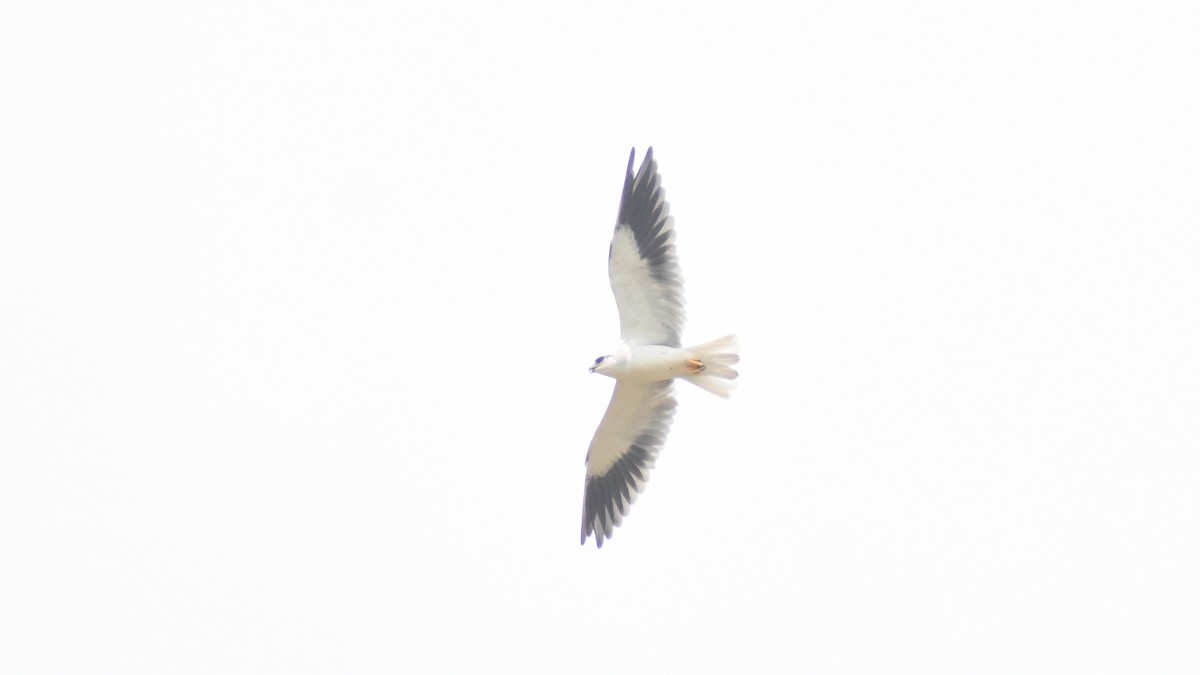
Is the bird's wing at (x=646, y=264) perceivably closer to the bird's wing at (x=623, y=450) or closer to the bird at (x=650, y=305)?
the bird at (x=650, y=305)

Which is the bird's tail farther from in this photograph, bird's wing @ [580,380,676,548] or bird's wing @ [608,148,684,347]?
bird's wing @ [580,380,676,548]

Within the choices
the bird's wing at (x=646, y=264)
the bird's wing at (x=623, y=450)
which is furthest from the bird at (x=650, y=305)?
the bird's wing at (x=623, y=450)

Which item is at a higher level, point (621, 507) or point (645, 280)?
point (645, 280)

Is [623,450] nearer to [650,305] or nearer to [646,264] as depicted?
[650,305]

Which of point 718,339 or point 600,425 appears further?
point 600,425

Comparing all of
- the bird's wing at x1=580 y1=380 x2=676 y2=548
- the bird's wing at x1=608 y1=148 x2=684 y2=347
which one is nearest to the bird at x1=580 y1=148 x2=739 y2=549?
the bird's wing at x1=608 y1=148 x2=684 y2=347

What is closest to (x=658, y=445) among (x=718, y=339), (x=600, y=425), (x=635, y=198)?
(x=600, y=425)

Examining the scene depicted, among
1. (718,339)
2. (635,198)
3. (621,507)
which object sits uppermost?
(635,198)

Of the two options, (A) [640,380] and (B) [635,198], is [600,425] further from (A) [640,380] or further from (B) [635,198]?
(B) [635,198]
